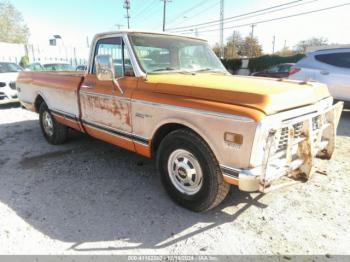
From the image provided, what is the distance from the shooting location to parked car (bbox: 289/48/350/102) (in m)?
7.60

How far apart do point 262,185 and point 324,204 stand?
1348mm

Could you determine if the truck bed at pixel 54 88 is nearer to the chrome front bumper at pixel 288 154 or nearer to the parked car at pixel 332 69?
the chrome front bumper at pixel 288 154

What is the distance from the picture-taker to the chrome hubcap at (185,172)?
302 cm

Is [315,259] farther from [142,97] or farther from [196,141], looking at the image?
[142,97]

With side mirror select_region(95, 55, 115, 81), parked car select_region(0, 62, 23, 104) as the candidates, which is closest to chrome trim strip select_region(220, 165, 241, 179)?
side mirror select_region(95, 55, 115, 81)

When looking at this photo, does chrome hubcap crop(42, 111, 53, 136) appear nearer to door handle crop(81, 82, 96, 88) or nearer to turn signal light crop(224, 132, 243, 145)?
door handle crop(81, 82, 96, 88)

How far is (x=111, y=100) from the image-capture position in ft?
12.4

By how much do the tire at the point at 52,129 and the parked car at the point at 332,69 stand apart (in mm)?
6300

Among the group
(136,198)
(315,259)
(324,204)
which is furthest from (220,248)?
(324,204)

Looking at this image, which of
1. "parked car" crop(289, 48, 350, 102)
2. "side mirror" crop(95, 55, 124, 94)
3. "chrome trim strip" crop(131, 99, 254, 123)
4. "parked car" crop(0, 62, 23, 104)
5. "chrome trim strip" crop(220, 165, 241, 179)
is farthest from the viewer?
"parked car" crop(0, 62, 23, 104)

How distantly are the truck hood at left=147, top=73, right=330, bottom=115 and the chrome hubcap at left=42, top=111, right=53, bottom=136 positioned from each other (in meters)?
3.21

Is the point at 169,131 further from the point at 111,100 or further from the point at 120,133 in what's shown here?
the point at 111,100

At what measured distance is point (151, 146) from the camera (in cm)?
341

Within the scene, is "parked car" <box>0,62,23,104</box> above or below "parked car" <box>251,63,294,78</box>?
below
